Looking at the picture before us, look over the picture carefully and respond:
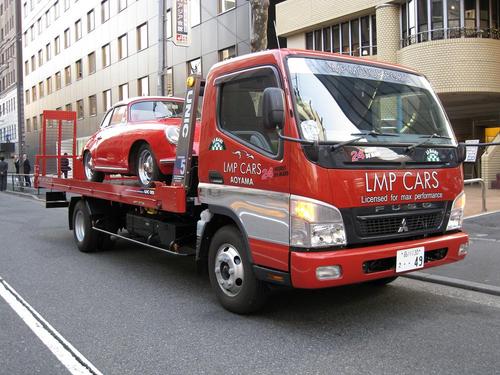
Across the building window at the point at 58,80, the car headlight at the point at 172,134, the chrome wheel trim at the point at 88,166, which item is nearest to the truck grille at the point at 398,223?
the car headlight at the point at 172,134

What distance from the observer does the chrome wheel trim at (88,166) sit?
8880mm

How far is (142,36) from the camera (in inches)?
1200

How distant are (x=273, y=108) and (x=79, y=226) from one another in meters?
5.78

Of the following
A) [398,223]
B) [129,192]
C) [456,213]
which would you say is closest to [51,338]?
[129,192]

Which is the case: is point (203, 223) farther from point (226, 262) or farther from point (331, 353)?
point (331, 353)

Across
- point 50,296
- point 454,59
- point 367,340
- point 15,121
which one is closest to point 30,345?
point 50,296

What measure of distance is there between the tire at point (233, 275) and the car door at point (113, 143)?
2.88 meters

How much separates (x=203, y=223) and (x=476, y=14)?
14.0m

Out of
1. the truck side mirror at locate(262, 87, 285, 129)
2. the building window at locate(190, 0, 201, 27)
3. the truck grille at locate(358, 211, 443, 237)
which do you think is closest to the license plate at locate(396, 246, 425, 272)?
the truck grille at locate(358, 211, 443, 237)

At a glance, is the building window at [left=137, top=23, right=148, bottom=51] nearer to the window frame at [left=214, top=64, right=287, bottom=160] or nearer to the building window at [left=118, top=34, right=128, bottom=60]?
the building window at [left=118, top=34, right=128, bottom=60]

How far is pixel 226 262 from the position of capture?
509cm

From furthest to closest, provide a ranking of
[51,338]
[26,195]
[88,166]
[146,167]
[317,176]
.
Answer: [26,195] → [88,166] → [146,167] → [51,338] → [317,176]

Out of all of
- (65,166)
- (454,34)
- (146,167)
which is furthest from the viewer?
(454,34)

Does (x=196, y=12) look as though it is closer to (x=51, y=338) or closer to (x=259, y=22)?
(x=259, y=22)
